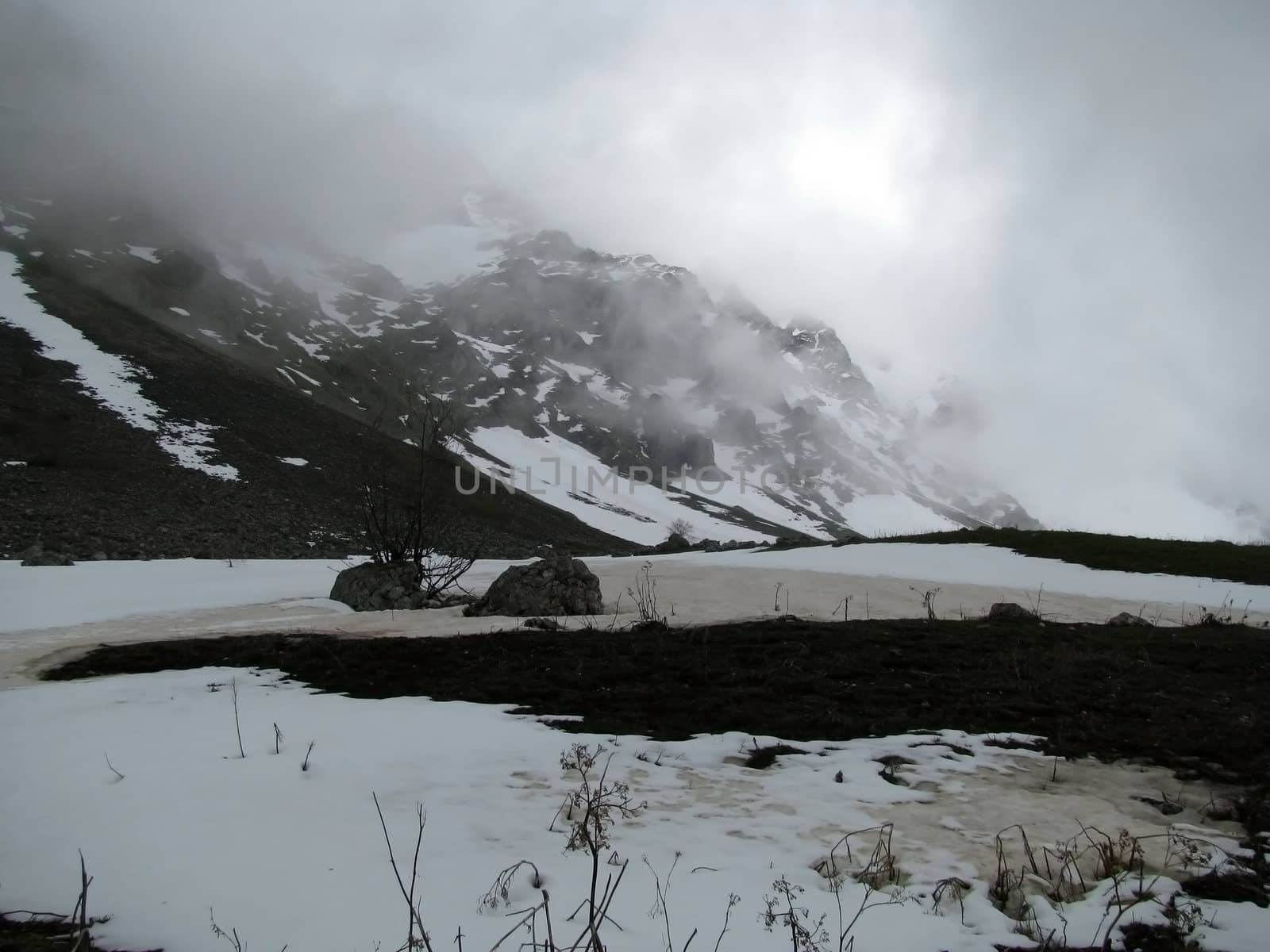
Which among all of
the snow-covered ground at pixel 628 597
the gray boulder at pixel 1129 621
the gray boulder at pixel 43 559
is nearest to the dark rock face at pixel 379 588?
the snow-covered ground at pixel 628 597

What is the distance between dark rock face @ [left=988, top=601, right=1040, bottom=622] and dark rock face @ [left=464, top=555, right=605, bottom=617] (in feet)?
24.5

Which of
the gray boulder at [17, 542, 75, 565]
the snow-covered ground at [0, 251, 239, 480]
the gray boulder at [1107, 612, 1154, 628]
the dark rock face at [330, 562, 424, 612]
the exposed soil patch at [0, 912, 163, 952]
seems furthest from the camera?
the snow-covered ground at [0, 251, 239, 480]

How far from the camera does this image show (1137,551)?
24812mm

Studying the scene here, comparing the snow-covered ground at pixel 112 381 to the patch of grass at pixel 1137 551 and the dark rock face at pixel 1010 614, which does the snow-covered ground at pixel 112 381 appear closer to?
the patch of grass at pixel 1137 551

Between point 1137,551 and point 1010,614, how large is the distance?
610 inches

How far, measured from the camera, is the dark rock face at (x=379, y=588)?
14.7m

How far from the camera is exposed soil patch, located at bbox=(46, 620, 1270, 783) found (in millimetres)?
6012

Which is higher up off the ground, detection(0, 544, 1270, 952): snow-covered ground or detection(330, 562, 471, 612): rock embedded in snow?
detection(330, 562, 471, 612): rock embedded in snow

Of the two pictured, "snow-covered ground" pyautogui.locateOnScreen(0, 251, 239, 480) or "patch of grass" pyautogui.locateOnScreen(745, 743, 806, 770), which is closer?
"patch of grass" pyautogui.locateOnScreen(745, 743, 806, 770)

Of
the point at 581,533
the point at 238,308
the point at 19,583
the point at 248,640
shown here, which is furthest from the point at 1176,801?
the point at 238,308

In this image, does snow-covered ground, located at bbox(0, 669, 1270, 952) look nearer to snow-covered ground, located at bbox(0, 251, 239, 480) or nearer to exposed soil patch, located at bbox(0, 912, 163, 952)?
exposed soil patch, located at bbox(0, 912, 163, 952)

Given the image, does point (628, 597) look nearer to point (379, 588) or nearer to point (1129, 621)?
point (379, 588)

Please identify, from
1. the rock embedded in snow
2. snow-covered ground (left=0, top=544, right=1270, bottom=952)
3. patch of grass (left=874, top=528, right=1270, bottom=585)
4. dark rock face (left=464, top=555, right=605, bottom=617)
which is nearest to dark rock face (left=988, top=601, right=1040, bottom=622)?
dark rock face (left=464, top=555, right=605, bottom=617)

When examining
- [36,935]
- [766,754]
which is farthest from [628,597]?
[36,935]
